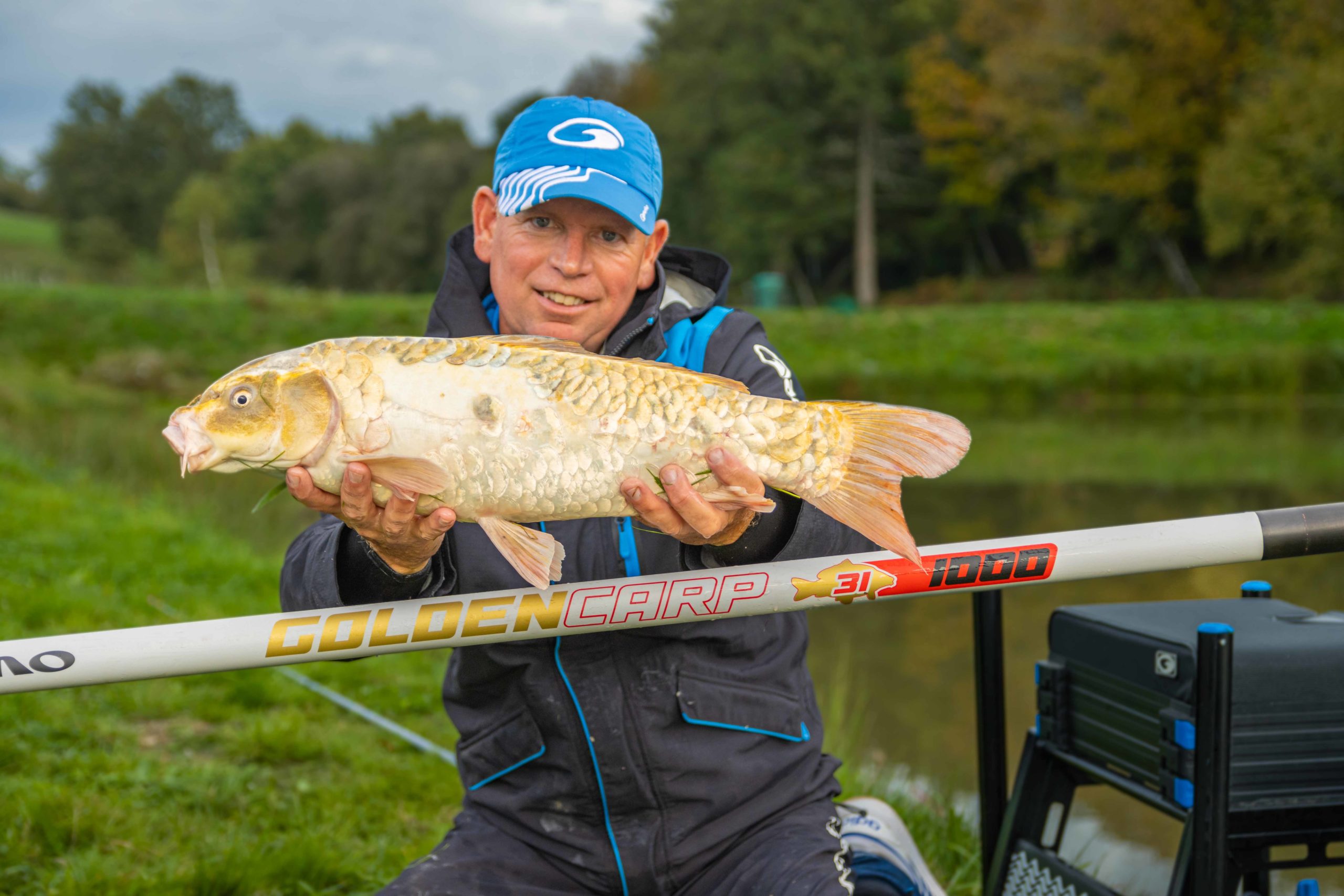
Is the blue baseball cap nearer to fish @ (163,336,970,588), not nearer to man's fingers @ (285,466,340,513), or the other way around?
fish @ (163,336,970,588)

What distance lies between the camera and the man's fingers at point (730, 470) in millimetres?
1531

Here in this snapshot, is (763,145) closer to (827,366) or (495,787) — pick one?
(827,366)

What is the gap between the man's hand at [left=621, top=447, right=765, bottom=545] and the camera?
152 centimetres

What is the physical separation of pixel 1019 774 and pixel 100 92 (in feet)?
261

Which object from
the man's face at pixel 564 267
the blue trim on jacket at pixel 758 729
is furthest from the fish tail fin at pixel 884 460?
the man's face at pixel 564 267

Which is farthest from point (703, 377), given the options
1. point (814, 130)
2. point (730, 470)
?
point (814, 130)

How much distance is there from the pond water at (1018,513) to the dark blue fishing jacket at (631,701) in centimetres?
140

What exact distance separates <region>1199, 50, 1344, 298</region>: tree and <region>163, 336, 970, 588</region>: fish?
720 inches

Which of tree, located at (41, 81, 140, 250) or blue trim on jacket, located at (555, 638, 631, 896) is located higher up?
tree, located at (41, 81, 140, 250)

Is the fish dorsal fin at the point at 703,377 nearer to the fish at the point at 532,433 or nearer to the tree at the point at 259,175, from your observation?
the fish at the point at 532,433

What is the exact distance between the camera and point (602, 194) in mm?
1896

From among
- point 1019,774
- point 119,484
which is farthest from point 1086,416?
point 1019,774

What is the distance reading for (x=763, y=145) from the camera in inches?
1116

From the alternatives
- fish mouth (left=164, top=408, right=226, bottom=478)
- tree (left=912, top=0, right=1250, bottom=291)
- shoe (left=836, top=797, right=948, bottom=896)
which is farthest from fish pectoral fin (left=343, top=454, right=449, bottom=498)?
tree (left=912, top=0, right=1250, bottom=291)
